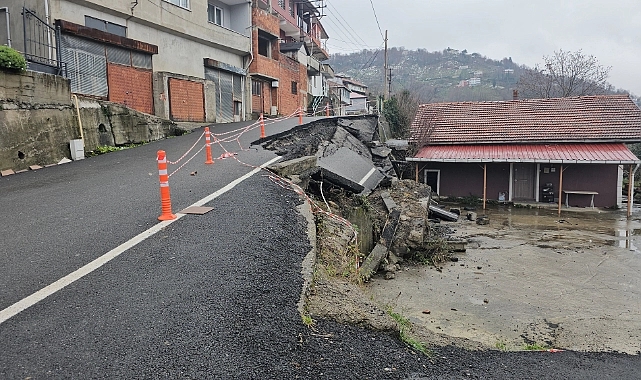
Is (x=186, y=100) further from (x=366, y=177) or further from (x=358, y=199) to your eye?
(x=358, y=199)

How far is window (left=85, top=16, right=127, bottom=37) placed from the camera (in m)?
16.5

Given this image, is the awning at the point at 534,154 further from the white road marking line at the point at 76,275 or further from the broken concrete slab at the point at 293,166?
the white road marking line at the point at 76,275

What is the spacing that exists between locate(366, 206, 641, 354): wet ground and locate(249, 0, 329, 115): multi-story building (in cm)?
1834

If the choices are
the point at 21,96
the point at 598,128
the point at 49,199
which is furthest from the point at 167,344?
the point at 598,128

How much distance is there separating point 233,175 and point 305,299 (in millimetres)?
5712

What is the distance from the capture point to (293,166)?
10.0 meters

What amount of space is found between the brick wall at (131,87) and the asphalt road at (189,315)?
11569 millimetres

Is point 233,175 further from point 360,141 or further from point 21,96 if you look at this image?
point 360,141

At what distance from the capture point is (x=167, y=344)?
328 centimetres

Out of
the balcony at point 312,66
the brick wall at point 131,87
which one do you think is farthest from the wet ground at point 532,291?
the balcony at point 312,66

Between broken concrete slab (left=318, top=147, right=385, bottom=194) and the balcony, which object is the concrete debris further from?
the balcony

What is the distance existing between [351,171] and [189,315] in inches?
392

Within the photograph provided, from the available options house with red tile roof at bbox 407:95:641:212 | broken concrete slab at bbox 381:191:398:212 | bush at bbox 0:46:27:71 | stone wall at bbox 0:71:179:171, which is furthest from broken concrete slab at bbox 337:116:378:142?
bush at bbox 0:46:27:71

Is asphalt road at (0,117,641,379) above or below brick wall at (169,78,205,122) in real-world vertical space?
below
